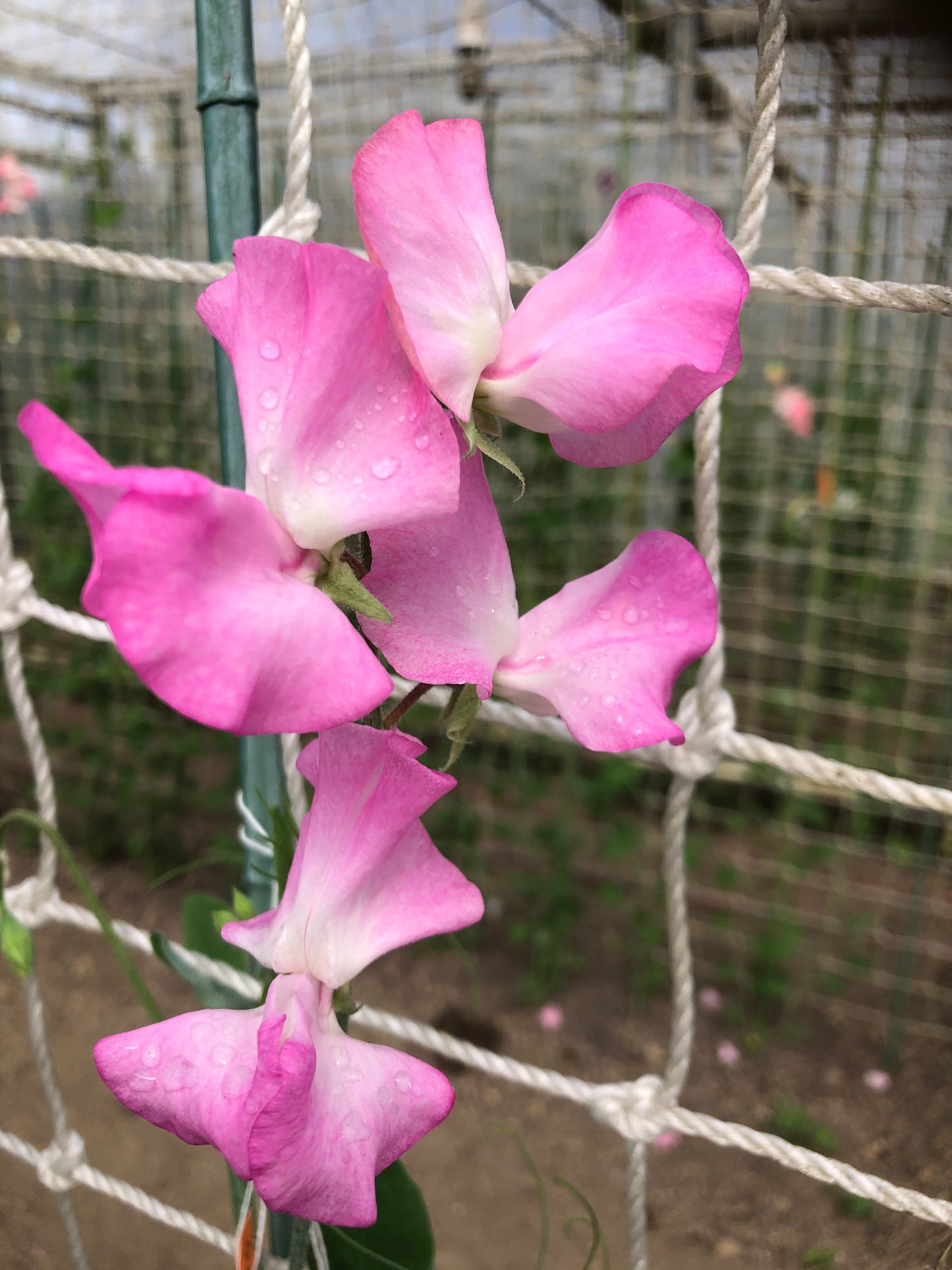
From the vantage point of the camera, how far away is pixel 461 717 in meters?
0.34

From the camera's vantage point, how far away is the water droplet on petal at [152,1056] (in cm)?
32

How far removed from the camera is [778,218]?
2191mm

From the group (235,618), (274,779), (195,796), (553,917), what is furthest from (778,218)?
(235,618)

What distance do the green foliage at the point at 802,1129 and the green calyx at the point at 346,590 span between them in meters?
1.57

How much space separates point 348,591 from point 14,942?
455mm

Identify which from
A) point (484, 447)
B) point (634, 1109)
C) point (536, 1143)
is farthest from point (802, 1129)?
point (484, 447)

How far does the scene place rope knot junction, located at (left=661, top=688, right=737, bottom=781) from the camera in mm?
494

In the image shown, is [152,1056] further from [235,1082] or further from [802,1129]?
[802,1129]

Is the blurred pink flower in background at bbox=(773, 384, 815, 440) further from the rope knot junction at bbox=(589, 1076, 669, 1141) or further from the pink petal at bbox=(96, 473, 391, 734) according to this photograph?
the pink petal at bbox=(96, 473, 391, 734)

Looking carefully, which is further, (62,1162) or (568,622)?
(62,1162)

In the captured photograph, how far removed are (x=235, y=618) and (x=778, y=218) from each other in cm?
231

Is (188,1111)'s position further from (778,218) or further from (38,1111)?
(778,218)

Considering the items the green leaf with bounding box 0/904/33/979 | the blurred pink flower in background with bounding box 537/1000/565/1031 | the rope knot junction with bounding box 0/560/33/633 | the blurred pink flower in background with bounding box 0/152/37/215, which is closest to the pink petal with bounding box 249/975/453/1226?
the green leaf with bounding box 0/904/33/979

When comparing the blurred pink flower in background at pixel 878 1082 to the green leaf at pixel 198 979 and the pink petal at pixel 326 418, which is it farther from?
the pink petal at pixel 326 418
